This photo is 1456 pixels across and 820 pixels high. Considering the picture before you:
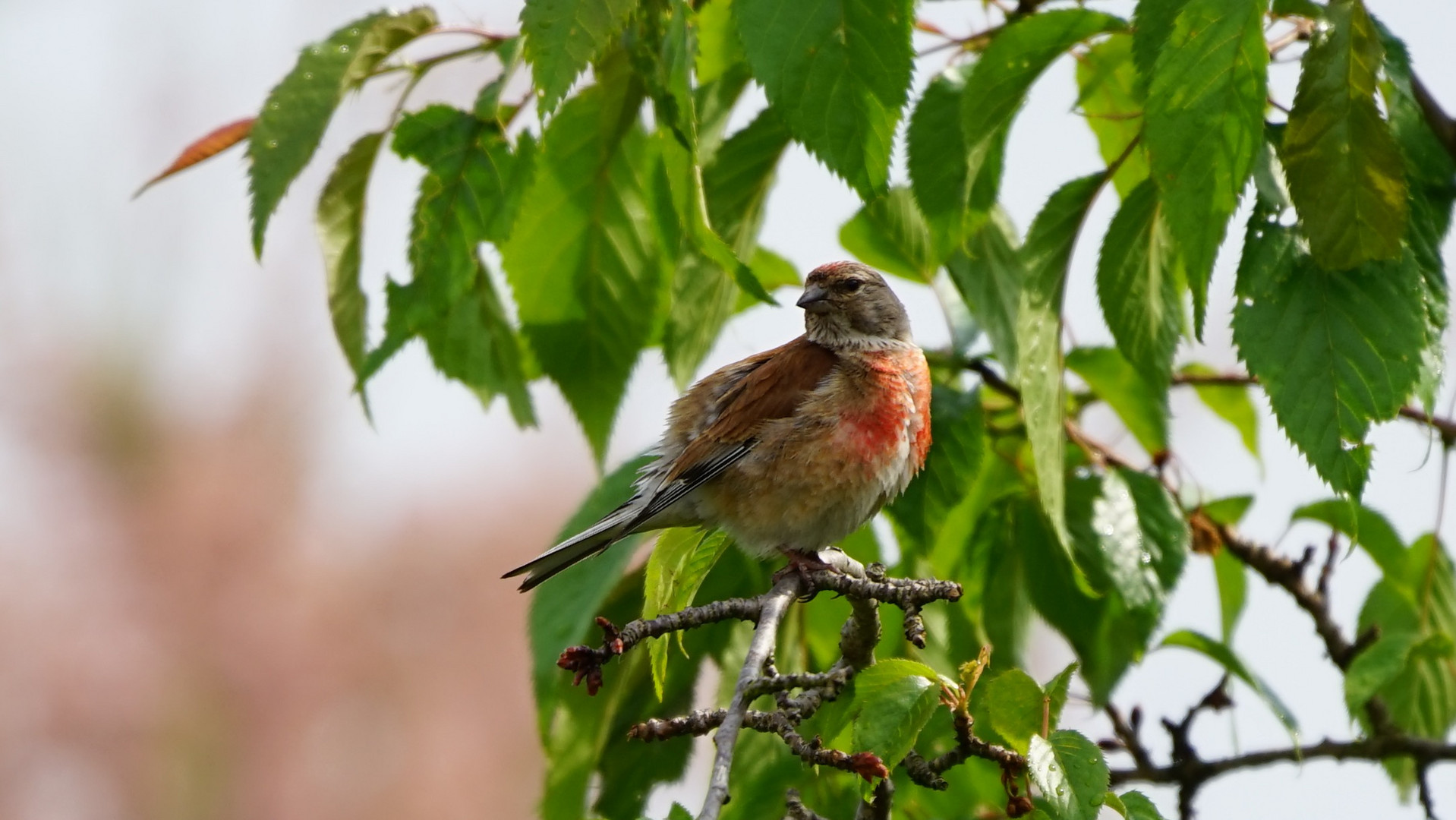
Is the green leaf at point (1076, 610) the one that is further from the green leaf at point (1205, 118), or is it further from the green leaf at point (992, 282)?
the green leaf at point (1205, 118)

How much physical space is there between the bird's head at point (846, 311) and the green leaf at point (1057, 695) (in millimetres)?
2239

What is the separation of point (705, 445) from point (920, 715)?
1.85m

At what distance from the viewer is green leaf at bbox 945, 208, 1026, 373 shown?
10.9 ft

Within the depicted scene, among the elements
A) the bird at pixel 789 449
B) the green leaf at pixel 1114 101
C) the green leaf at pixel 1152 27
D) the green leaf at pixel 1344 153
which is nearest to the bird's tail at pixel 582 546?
the bird at pixel 789 449

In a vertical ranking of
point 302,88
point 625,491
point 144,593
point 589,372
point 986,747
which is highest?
point 144,593

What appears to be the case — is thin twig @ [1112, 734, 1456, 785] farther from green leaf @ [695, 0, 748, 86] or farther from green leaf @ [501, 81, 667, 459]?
green leaf @ [695, 0, 748, 86]

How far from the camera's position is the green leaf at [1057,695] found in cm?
216

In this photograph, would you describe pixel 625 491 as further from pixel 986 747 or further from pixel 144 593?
pixel 144 593

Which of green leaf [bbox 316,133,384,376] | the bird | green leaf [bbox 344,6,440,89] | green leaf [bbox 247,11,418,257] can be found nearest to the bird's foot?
the bird

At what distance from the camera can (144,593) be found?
17.6m

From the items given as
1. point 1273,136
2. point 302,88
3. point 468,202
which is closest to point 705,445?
point 468,202

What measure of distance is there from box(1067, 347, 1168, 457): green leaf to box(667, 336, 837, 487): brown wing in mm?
694

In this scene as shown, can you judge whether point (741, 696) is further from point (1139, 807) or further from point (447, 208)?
point (447, 208)

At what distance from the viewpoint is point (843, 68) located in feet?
7.50
